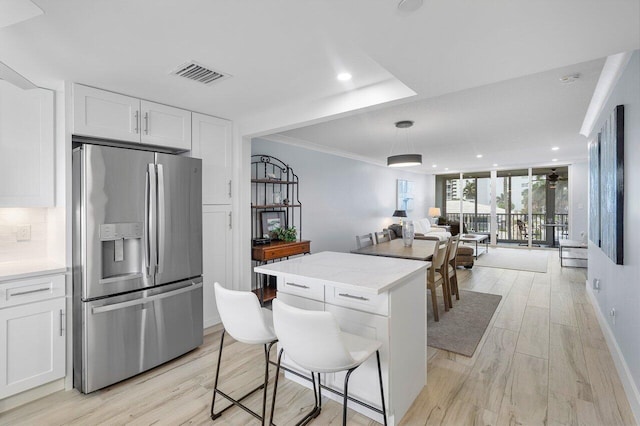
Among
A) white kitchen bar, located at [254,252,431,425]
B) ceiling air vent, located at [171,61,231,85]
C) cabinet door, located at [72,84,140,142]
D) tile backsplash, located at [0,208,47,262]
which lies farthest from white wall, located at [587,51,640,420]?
tile backsplash, located at [0,208,47,262]

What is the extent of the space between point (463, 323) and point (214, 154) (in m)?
3.39

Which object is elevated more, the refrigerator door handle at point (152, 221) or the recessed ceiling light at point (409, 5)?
the recessed ceiling light at point (409, 5)

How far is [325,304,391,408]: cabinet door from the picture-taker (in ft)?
6.23

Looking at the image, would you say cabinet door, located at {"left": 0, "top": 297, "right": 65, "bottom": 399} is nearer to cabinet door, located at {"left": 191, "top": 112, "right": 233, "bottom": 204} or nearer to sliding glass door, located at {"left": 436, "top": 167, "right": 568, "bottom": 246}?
cabinet door, located at {"left": 191, "top": 112, "right": 233, "bottom": 204}

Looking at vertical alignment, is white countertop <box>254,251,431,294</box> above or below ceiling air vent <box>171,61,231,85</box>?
below

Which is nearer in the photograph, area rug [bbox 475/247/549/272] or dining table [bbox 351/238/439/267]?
dining table [bbox 351/238/439/267]

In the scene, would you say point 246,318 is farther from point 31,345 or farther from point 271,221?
point 271,221

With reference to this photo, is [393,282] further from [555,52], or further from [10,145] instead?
[10,145]

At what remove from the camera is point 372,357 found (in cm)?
198

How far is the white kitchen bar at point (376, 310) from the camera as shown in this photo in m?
1.90

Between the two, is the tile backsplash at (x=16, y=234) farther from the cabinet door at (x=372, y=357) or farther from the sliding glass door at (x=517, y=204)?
the sliding glass door at (x=517, y=204)

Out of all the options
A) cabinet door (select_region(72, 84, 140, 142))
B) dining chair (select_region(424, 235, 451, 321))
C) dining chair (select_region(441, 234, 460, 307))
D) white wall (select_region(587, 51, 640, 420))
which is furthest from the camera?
dining chair (select_region(441, 234, 460, 307))

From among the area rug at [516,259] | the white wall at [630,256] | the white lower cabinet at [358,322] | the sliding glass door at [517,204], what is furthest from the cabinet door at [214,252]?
the sliding glass door at [517,204]

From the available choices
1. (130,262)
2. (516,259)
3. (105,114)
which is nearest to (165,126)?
(105,114)
